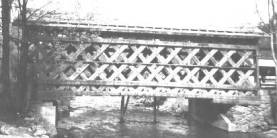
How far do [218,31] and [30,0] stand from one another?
7.23m

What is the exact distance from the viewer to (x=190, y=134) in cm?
1703

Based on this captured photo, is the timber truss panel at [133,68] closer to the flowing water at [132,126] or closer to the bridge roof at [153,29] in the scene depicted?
the bridge roof at [153,29]

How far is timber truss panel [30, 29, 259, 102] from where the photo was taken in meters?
13.6

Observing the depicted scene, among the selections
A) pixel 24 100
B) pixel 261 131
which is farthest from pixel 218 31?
pixel 24 100

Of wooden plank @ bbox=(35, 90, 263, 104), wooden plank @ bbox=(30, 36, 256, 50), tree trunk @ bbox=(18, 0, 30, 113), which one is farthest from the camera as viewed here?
wooden plank @ bbox=(30, 36, 256, 50)

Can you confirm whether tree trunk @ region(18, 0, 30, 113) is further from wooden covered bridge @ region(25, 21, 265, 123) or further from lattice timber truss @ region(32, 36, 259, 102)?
lattice timber truss @ region(32, 36, 259, 102)

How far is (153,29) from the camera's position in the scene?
1406 centimetres

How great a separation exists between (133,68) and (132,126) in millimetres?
5828

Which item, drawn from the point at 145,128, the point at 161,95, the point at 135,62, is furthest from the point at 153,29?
the point at 145,128

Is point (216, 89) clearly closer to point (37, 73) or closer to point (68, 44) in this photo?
point (68, 44)

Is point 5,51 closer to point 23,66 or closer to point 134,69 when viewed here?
point 23,66

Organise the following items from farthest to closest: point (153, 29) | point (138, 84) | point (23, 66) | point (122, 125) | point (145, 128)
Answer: point (122, 125) → point (145, 128) → point (153, 29) → point (138, 84) → point (23, 66)

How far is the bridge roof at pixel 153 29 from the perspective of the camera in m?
13.5

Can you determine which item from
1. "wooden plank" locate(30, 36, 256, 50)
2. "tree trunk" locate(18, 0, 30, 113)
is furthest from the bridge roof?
"tree trunk" locate(18, 0, 30, 113)
